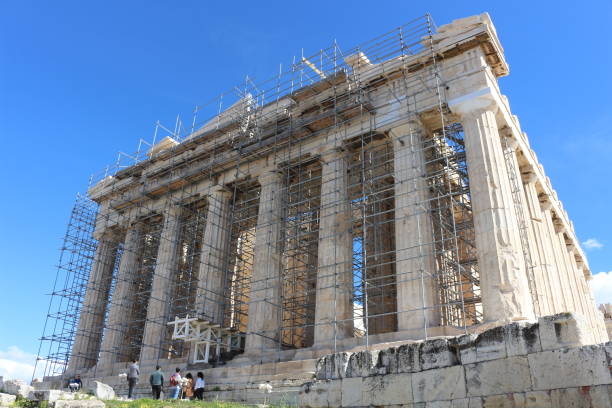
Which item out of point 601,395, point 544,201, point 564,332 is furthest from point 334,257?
point 601,395

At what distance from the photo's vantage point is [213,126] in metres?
31.1

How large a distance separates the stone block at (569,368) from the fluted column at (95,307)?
86.6 ft

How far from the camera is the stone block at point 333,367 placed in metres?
10.4

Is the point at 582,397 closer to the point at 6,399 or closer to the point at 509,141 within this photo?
the point at 6,399

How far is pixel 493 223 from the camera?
17.9 metres

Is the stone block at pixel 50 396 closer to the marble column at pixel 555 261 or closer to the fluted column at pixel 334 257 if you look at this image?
the fluted column at pixel 334 257

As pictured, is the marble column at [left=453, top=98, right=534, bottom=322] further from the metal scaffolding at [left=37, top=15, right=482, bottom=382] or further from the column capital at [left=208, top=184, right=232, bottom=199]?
the column capital at [left=208, top=184, right=232, bottom=199]

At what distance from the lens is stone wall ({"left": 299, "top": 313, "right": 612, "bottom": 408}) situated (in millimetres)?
7969

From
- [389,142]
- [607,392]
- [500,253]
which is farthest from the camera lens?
[389,142]

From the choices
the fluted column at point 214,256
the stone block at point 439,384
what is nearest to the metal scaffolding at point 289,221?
the fluted column at point 214,256

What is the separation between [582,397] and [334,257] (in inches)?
537

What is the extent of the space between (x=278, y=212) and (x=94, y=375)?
1264 cm

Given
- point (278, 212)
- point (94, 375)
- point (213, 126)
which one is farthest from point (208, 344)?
point (213, 126)

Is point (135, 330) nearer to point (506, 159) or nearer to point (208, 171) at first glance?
point (208, 171)
